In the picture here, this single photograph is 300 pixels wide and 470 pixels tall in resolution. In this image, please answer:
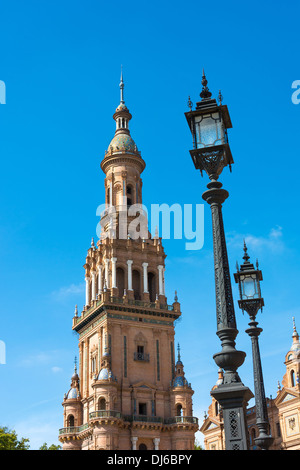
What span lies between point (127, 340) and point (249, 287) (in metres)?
42.1

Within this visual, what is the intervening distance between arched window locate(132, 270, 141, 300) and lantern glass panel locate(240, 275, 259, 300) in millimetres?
45840

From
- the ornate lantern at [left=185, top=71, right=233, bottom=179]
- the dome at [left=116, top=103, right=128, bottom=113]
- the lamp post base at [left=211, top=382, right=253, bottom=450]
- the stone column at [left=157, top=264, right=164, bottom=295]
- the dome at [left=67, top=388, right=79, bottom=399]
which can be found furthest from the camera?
the dome at [left=116, top=103, right=128, bottom=113]

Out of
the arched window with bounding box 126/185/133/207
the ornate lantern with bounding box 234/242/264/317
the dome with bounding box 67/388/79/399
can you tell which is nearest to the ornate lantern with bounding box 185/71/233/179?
the ornate lantern with bounding box 234/242/264/317

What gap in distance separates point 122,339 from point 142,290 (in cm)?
646

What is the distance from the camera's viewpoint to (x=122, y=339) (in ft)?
203

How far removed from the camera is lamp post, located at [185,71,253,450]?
12.1 m

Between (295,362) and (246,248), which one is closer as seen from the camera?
(246,248)

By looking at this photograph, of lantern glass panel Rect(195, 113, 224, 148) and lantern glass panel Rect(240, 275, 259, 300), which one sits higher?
lantern glass panel Rect(195, 113, 224, 148)

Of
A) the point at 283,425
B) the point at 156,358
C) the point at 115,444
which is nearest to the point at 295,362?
the point at 283,425

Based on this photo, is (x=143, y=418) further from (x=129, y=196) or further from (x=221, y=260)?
(x=221, y=260)

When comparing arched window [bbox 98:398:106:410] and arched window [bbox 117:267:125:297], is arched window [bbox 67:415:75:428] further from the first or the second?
arched window [bbox 117:267:125:297]

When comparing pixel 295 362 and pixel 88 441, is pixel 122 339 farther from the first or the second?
pixel 295 362
